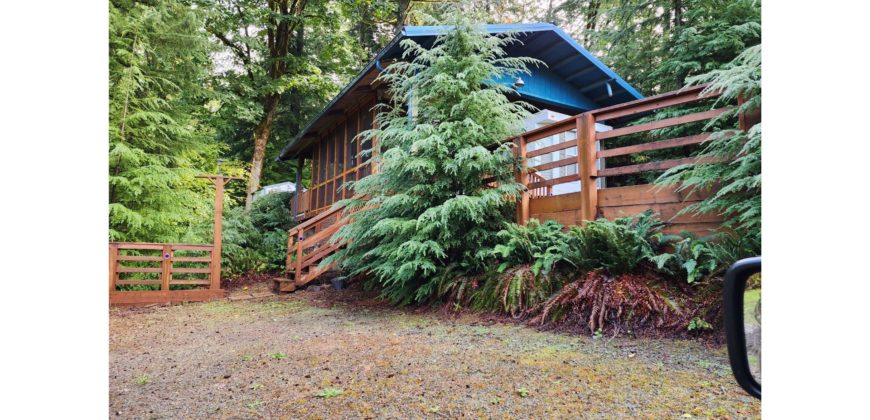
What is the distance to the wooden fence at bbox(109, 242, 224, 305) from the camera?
7188 mm

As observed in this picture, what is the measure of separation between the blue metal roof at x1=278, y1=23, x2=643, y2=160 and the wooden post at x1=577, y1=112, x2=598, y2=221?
135 inches

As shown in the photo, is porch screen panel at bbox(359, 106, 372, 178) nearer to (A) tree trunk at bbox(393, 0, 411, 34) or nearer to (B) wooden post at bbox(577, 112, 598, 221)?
(B) wooden post at bbox(577, 112, 598, 221)

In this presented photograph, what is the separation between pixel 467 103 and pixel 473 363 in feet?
11.7

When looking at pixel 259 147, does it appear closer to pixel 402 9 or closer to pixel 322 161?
pixel 322 161

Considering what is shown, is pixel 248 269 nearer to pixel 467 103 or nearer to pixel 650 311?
pixel 467 103

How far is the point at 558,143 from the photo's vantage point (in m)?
6.98

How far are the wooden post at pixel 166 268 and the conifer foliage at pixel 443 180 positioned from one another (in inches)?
141

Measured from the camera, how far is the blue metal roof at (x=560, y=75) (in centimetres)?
844

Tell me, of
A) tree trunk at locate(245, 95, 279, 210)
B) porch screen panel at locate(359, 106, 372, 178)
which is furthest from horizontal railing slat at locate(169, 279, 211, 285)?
tree trunk at locate(245, 95, 279, 210)

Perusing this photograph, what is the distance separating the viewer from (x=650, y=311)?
3.62 meters

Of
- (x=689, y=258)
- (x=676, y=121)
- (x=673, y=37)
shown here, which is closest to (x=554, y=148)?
(x=676, y=121)
